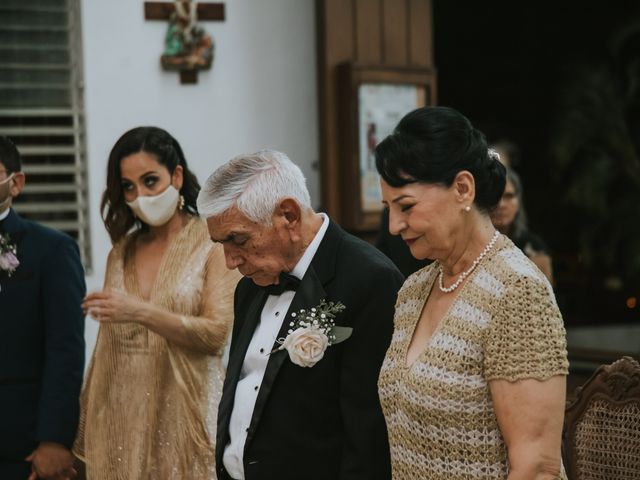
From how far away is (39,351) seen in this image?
3.62 metres

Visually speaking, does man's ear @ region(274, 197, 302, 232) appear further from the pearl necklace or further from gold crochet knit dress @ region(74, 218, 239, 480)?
gold crochet knit dress @ region(74, 218, 239, 480)

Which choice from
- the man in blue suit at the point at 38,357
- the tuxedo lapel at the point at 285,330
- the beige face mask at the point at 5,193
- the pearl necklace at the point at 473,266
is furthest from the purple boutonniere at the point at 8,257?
the pearl necklace at the point at 473,266

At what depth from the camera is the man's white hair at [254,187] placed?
2678mm

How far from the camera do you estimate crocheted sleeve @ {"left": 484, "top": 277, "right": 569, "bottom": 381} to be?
2.11m

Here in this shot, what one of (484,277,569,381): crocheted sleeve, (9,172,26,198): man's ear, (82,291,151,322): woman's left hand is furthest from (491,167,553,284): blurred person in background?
(484,277,569,381): crocheted sleeve

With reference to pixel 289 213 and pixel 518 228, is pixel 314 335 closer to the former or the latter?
pixel 289 213

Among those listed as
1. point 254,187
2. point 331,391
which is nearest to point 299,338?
point 331,391

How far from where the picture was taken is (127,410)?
3.62m

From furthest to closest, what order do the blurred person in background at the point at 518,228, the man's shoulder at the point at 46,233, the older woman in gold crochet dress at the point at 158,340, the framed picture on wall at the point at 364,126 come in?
the framed picture on wall at the point at 364,126
the blurred person in background at the point at 518,228
the man's shoulder at the point at 46,233
the older woman in gold crochet dress at the point at 158,340

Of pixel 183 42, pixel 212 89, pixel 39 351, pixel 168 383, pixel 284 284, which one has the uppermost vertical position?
pixel 183 42

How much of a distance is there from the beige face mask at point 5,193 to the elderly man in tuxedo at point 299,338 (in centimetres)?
120

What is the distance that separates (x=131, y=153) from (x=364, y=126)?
7.14 feet

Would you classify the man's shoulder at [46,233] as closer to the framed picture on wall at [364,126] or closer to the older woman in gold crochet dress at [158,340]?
the older woman in gold crochet dress at [158,340]

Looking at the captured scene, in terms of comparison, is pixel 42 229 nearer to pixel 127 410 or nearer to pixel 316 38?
pixel 127 410
